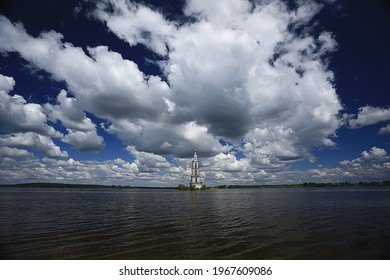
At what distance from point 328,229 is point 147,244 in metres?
17.6

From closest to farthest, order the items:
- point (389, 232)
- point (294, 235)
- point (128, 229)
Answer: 1. point (294, 235)
2. point (389, 232)
3. point (128, 229)

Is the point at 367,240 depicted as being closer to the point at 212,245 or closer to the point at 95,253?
the point at 212,245

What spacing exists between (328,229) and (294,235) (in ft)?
17.3

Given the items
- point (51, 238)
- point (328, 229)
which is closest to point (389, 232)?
point (328, 229)

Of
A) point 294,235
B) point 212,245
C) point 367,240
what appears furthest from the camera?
point 294,235

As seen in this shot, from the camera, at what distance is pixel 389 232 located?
906 inches

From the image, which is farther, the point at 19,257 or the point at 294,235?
the point at 294,235
